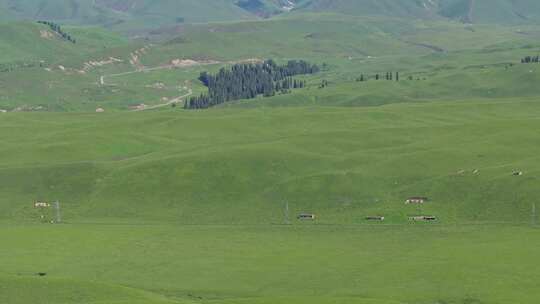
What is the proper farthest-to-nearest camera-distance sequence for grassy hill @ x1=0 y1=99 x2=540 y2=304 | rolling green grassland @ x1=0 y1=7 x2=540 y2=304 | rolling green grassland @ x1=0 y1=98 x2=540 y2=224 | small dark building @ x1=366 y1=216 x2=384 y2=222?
rolling green grassland @ x1=0 y1=98 x2=540 y2=224 < small dark building @ x1=366 y1=216 x2=384 y2=222 < grassy hill @ x1=0 y1=99 x2=540 y2=304 < rolling green grassland @ x1=0 y1=7 x2=540 y2=304

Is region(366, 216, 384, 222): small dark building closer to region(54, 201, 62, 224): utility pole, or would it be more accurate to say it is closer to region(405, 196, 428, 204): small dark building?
region(405, 196, 428, 204): small dark building

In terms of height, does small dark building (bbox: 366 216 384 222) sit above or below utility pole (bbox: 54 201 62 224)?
above

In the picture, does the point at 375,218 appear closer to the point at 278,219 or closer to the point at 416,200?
the point at 416,200

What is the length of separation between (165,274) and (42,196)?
55.6 metres

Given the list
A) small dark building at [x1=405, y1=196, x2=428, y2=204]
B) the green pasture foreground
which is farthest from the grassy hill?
small dark building at [x1=405, y1=196, x2=428, y2=204]

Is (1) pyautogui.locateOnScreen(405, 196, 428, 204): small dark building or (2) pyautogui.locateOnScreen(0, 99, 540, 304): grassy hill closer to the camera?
(2) pyautogui.locateOnScreen(0, 99, 540, 304): grassy hill

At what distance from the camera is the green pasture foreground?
90.4 metres

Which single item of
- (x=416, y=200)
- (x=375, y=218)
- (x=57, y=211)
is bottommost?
(x=57, y=211)

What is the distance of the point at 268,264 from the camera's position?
108 m

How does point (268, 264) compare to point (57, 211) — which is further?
point (57, 211)

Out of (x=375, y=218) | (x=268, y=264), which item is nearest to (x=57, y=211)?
(x=375, y=218)

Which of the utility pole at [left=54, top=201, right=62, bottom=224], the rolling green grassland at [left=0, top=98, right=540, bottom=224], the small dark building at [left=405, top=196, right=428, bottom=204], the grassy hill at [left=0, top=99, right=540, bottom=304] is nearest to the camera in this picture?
the grassy hill at [left=0, top=99, right=540, bottom=304]

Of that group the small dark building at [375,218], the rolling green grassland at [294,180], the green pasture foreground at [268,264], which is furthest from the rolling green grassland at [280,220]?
the small dark building at [375,218]

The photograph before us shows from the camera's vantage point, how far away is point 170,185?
6097 inches
